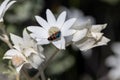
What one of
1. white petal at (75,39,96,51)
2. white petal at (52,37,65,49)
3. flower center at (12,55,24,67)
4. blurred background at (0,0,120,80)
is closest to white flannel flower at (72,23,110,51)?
white petal at (75,39,96,51)

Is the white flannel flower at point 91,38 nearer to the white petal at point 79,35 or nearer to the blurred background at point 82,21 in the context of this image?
Result: the white petal at point 79,35

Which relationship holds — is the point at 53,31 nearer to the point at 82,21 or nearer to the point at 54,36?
the point at 54,36

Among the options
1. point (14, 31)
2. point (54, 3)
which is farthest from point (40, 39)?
point (54, 3)

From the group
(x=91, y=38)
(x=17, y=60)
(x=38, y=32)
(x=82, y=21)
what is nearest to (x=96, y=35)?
(x=91, y=38)

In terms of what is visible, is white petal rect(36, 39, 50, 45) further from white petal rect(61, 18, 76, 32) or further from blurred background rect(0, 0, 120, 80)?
blurred background rect(0, 0, 120, 80)

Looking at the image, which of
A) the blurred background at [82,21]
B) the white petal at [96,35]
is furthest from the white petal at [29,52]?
the blurred background at [82,21]

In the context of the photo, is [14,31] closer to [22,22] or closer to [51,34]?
[22,22]

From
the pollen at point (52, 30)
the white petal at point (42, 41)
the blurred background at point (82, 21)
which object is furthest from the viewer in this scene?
the blurred background at point (82, 21)
